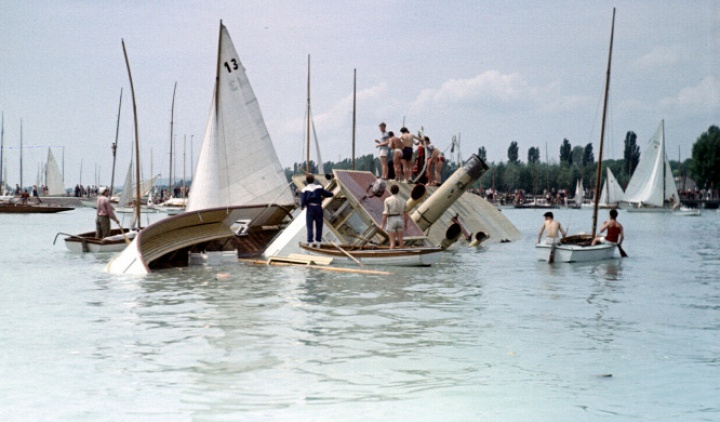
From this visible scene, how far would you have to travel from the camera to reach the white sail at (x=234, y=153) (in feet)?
89.4

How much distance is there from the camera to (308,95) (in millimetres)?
45656

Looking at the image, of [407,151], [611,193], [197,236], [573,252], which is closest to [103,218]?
[197,236]

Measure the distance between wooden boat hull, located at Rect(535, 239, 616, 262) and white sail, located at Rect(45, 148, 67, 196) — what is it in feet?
324

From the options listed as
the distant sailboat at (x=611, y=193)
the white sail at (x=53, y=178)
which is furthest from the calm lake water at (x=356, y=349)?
the white sail at (x=53, y=178)

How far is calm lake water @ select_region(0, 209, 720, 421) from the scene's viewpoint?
337 inches

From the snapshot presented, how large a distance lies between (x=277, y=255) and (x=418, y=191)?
5.79 m

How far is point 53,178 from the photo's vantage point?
374 ft

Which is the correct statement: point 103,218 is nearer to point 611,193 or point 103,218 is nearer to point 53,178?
point 53,178

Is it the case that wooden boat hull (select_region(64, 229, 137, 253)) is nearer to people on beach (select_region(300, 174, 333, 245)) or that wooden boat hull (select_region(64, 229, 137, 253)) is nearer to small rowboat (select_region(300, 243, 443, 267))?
people on beach (select_region(300, 174, 333, 245))

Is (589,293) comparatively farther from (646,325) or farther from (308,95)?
(308,95)

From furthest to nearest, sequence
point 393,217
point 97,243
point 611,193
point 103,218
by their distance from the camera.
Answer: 1. point 611,193
2. point 103,218
3. point 97,243
4. point 393,217

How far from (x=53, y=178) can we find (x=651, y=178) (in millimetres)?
79327

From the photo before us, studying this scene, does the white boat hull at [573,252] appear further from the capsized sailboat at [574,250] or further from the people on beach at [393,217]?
the people on beach at [393,217]

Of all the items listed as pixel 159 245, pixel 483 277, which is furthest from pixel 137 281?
pixel 483 277
